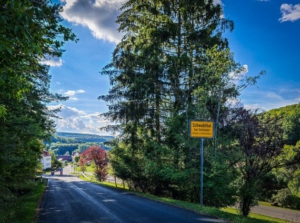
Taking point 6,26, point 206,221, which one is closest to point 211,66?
point 206,221

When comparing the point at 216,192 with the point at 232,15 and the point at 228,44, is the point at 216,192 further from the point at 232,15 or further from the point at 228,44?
the point at 232,15

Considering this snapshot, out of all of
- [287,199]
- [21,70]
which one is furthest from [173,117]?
[287,199]

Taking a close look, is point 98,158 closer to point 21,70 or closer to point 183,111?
point 183,111

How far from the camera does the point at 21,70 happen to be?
4340mm

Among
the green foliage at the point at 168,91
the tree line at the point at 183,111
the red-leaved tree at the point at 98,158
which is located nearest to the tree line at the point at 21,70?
the green foliage at the point at 168,91

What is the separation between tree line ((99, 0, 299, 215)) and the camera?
35.4 feet

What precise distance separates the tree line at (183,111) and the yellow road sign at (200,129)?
82.3 inches

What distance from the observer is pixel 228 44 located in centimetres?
1387

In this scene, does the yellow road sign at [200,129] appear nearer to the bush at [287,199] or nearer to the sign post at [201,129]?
the sign post at [201,129]

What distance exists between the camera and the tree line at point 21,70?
99.5 inches

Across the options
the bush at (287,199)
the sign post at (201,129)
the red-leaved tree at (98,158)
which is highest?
the sign post at (201,129)

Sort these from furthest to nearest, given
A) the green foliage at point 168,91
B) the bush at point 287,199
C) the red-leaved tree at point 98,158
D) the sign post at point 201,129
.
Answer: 1. the red-leaved tree at point 98,158
2. the bush at point 287,199
3. the green foliage at point 168,91
4. the sign post at point 201,129

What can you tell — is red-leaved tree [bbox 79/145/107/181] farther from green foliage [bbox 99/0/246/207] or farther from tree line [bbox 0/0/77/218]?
tree line [bbox 0/0/77/218]

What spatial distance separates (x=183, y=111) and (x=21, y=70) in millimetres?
9817
